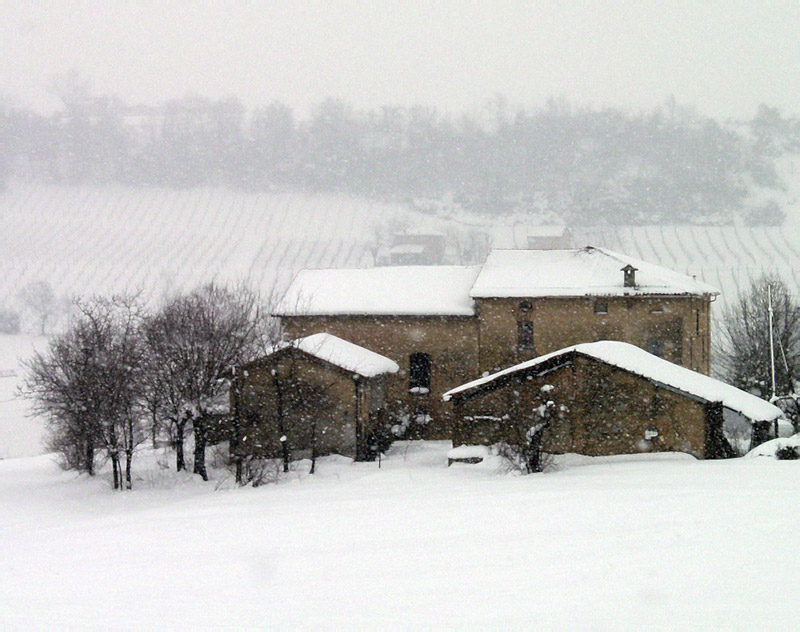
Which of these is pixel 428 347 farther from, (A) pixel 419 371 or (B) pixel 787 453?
(B) pixel 787 453

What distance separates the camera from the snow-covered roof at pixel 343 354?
2731cm

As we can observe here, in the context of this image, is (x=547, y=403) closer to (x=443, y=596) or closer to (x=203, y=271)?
(x=443, y=596)

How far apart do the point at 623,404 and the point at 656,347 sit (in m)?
7.90

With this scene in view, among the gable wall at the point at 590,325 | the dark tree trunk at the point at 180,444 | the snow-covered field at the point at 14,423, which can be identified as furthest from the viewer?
the snow-covered field at the point at 14,423

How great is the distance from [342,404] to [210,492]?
23.6ft

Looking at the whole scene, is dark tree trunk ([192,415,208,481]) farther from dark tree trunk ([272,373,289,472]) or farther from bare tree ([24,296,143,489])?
dark tree trunk ([272,373,289,472])

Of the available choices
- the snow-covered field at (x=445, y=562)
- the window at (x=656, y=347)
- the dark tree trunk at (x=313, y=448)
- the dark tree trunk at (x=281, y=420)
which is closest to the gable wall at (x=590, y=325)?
the window at (x=656, y=347)

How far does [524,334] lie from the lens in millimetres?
30812

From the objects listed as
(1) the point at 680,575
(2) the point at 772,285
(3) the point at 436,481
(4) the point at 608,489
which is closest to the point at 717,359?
(2) the point at 772,285

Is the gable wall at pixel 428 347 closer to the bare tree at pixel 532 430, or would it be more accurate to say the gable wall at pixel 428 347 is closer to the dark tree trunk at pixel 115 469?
the bare tree at pixel 532 430

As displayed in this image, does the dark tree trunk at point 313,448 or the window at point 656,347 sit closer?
the dark tree trunk at point 313,448

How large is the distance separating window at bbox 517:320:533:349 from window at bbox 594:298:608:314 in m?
2.83

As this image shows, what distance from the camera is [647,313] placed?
2984 cm

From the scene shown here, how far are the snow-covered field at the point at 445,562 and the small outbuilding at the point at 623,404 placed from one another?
8945 mm
